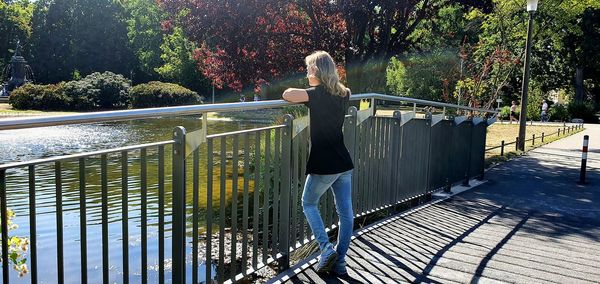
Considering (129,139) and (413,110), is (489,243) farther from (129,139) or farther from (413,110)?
(129,139)

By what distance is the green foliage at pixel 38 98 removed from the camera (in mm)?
39694

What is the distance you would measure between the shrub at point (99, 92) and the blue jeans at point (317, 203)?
40618 millimetres

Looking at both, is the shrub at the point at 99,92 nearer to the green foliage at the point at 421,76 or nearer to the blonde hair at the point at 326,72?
the green foliage at the point at 421,76

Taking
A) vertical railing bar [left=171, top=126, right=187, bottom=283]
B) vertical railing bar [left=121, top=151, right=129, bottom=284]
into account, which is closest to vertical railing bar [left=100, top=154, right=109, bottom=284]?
vertical railing bar [left=121, top=151, right=129, bottom=284]

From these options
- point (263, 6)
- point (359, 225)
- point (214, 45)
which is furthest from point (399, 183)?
point (214, 45)

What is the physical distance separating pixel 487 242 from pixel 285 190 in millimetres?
2436

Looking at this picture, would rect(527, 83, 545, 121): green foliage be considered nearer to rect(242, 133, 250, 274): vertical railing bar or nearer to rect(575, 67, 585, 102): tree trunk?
rect(575, 67, 585, 102): tree trunk

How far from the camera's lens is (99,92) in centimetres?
4275

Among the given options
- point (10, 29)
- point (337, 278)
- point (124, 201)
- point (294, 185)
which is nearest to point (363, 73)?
point (294, 185)

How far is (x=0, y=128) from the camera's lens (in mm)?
2268

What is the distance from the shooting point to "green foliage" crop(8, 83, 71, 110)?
39694mm

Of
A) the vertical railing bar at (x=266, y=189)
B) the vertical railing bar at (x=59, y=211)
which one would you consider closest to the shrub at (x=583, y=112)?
the vertical railing bar at (x=266, y=189)

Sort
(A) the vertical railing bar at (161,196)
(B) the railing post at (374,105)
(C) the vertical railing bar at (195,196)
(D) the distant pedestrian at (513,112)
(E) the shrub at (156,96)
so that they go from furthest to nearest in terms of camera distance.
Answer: (E) the shrub at (156,96) < (D) the distant pedestrian at (513,112) < (B) the railing post at (374,105) < (C) the vertical railing bar at (195,196) < (A) the vertical railing bar at (161,196)

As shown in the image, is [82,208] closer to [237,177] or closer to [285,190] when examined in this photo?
[237,177]
